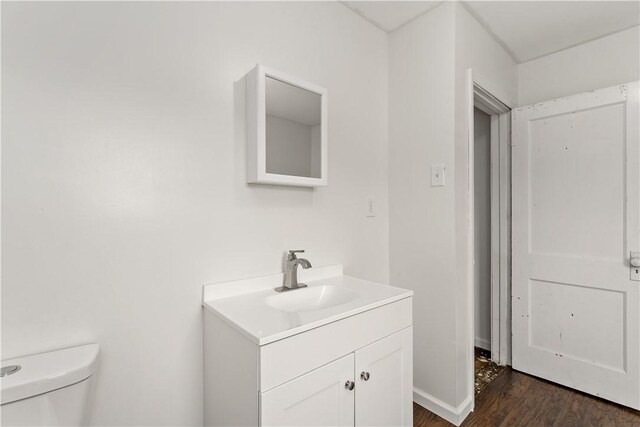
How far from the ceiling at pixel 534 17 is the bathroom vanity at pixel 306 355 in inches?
60.1

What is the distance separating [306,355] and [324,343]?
8 centimetres

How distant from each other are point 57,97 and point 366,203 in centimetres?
142

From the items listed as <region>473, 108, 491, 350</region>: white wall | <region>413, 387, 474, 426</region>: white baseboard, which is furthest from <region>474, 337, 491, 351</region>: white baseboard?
<region>413, 387, 474, 426</region>: white baseboard

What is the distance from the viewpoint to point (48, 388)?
0.78m

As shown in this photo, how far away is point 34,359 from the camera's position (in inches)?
33.6

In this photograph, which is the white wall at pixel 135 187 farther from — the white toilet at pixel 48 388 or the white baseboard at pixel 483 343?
the white baseboard at pixel 483 343

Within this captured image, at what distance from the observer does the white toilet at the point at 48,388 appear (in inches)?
29.4

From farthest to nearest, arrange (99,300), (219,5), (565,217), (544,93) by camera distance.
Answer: (544,93) → (565,217) → (219,5) → (99,300)

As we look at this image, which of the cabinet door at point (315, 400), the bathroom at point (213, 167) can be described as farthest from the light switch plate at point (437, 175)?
the cabinet door at point (315, 400)

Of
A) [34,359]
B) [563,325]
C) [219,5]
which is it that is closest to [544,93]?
[563,325]

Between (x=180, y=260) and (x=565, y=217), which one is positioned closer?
(x=180, y=260)

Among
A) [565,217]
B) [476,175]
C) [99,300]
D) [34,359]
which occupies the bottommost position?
[34,359]

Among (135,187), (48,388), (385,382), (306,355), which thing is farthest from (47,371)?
(385,382)

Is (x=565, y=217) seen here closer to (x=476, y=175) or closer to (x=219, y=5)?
(x=476, y=175)
